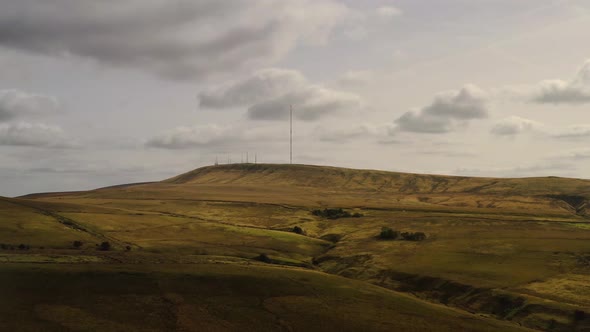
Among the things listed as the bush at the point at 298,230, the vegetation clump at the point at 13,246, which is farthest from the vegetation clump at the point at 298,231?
the vegetation clump at the point at 13,246

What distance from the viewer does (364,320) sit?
69.9 m

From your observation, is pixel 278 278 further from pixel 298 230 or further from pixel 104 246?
pixel 298 230

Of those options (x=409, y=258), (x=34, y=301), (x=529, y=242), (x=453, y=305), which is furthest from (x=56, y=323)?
(x=529, y=242)

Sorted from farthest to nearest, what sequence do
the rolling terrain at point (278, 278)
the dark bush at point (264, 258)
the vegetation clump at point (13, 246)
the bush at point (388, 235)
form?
the bush at point (388, 235) → the dark bush at point (264, 258) → the vegetation clump at point (13, 246) → the rolling terrain at point (278, 278)

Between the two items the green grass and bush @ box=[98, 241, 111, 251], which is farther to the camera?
bush @ box=[98, 241, 111, 251]

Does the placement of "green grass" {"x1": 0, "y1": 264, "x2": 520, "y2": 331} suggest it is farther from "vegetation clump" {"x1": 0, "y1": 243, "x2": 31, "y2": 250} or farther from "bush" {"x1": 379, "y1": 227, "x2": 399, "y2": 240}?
"bush" {"x1": 379, "y1": 227, "x2": 399, "y2": 240}

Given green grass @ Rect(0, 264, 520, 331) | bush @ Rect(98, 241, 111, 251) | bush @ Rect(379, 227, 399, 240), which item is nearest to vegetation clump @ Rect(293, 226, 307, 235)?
bush @ Rect(379, 227, 399, 240)

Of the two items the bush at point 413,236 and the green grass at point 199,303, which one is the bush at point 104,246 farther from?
the bush at point 413,236

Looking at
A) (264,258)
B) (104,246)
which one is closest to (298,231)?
(264,258)

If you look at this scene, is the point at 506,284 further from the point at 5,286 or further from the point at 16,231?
the point at 16,231

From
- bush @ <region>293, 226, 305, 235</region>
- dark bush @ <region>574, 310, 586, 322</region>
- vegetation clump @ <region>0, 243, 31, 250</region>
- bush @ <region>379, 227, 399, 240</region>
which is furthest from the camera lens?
bush @ <region>293, 226, 305, 235</region>

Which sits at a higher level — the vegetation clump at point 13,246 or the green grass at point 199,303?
the vegetation clump at point 13,246

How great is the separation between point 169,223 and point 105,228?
25.7 meters

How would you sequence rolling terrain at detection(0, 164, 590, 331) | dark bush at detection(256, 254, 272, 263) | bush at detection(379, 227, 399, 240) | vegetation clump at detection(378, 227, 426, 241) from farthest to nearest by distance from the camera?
bush at detection(379, 227, 399, 240) < vegetation clump at detection(378, 227, 426, 241) < dark bush at detection(256, 254, 272, 263) < rolling terrain at detection(0, 164, 590, 331)
